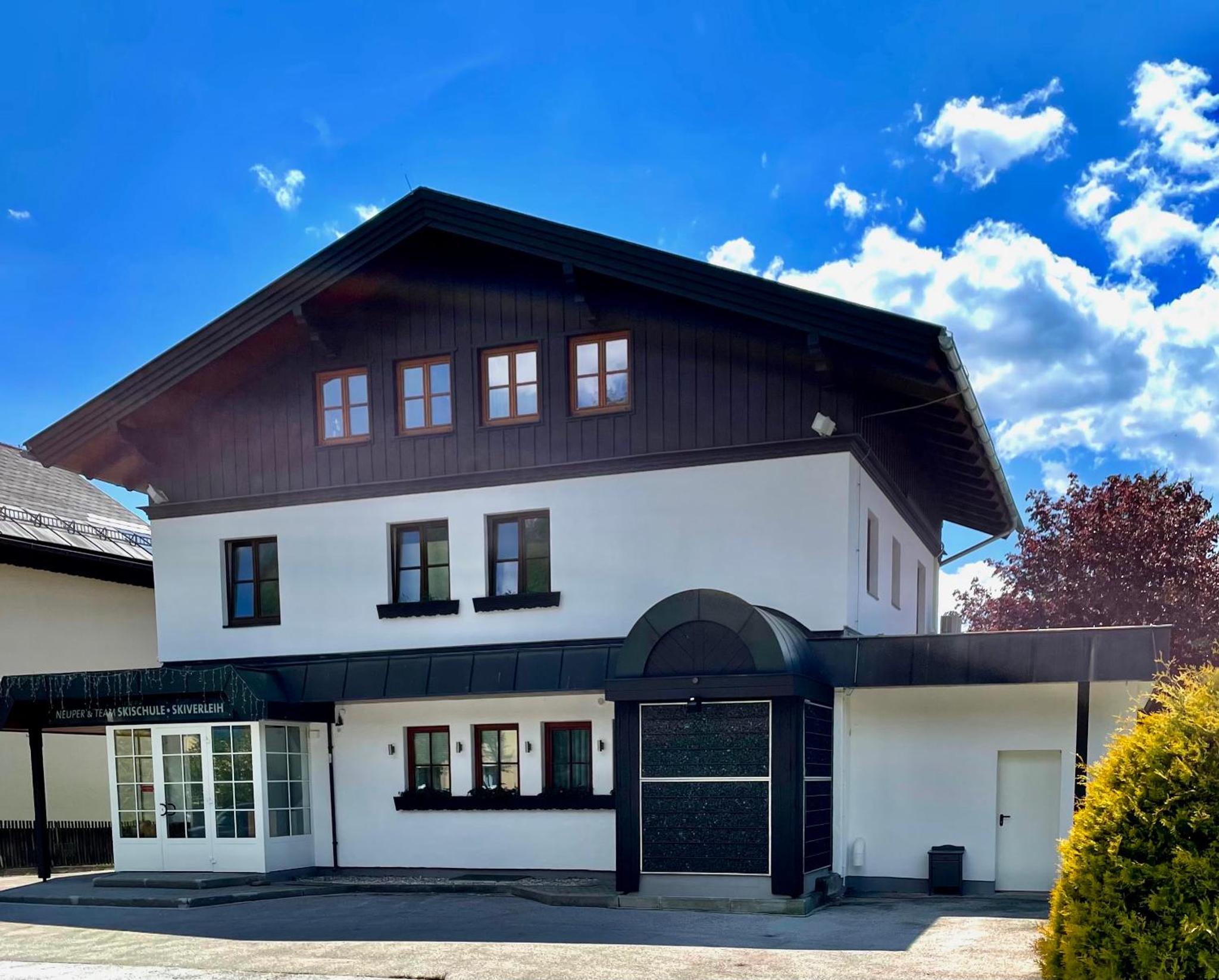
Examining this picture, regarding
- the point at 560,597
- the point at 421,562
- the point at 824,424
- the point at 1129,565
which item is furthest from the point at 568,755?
the point at 1129,565

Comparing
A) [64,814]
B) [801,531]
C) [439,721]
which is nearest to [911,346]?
[801,531]

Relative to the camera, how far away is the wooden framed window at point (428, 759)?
16484 mm

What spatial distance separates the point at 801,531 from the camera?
571 inches

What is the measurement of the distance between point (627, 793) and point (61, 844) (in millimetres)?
12262

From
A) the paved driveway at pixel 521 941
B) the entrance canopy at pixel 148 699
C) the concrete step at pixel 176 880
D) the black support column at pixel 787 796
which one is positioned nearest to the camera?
the paved driveway at pixel 521 941

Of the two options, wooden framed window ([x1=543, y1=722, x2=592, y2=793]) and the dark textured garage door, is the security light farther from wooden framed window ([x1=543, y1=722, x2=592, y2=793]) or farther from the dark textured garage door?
wooden framed window ([x1=543, y1=722, x2=592, y2=793])

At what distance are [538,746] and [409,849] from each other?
2.65 metres

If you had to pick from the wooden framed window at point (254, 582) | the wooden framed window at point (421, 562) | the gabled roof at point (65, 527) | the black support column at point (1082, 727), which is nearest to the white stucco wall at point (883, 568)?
the black support column at point (1082, 727)

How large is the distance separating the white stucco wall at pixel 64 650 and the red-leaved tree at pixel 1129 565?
2265 centimetres

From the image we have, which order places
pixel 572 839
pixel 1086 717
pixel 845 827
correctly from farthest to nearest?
pixel 572 839, pixel 845 827, pixel 1086 717

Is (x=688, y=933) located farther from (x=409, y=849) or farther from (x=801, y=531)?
(x=409, y=849)

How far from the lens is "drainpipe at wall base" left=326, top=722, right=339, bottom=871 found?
1686 cm

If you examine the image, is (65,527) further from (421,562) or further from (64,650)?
(421,562)

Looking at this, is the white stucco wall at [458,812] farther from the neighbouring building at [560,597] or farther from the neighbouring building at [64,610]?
the neighbouring building at [64,610]
